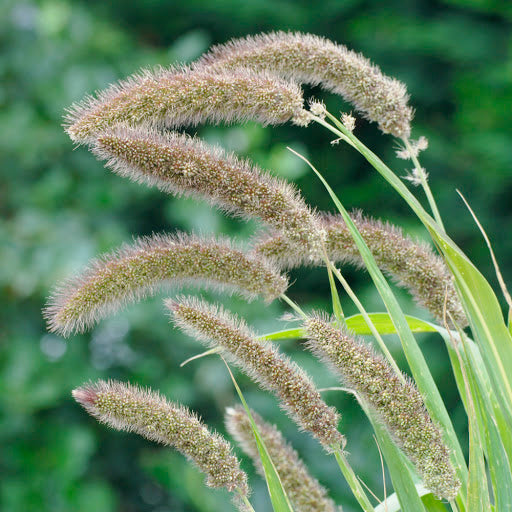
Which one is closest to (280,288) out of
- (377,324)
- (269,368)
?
(269,368)

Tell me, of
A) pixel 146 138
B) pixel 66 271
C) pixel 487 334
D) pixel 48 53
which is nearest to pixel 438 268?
pixel 487 334

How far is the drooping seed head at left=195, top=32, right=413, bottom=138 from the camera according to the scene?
26.7 inches

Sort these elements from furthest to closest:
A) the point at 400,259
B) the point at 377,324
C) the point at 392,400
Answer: the point at 377,324 < the point at 400,259 < the point at 392,400

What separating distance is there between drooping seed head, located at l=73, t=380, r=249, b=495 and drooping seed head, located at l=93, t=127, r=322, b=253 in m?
0.19

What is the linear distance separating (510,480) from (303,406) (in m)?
0.21

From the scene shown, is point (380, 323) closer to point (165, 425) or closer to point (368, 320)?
point (368, 320)

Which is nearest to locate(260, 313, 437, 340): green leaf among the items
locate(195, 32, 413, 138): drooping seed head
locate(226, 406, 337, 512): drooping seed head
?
locate(226, 406, 337, 512): drooping seed head

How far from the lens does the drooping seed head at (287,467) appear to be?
0.70m

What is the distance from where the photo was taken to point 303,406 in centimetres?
59

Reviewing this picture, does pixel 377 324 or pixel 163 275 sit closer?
pixel 163 275

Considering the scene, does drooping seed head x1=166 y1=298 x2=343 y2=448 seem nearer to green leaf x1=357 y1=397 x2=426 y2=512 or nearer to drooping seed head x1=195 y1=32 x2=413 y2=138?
green leaf x1=357 y1=397 x2=426 y2=512

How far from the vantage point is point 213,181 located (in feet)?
2.05

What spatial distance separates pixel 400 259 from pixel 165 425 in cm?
28

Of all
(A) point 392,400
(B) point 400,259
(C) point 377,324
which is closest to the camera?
(A) point 392,400
